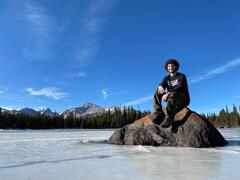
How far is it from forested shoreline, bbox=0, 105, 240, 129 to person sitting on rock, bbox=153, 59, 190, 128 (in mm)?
112483

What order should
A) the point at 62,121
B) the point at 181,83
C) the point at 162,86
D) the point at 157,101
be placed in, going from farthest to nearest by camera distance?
the point at 62,121
the point at 162,86
the point at 157,101
the point at 181,83

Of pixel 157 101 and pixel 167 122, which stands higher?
pixel 157 101

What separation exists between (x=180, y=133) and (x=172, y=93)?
1.34 metres

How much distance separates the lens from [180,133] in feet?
33.0

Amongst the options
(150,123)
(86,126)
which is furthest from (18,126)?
(150,123)

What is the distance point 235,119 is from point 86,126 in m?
65.6

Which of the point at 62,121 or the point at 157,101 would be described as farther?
the point at 62,121

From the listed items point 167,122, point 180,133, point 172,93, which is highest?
point 172,93

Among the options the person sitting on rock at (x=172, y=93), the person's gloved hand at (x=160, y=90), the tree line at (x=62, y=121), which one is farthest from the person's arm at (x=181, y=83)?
the tree line at (x=62, y=121)

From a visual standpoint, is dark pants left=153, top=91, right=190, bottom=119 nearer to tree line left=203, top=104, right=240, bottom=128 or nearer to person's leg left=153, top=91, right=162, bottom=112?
person's leg left=153, top=91, right=162, bottom=112

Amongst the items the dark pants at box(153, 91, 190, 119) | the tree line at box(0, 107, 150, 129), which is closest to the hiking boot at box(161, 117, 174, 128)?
the dark pants at box(153, 91, 190, 119)

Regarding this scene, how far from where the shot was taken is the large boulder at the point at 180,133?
9797mm

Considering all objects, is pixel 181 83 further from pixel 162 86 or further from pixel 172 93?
pixel 162 86

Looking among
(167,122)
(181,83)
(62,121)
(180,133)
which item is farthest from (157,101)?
(62,121)
